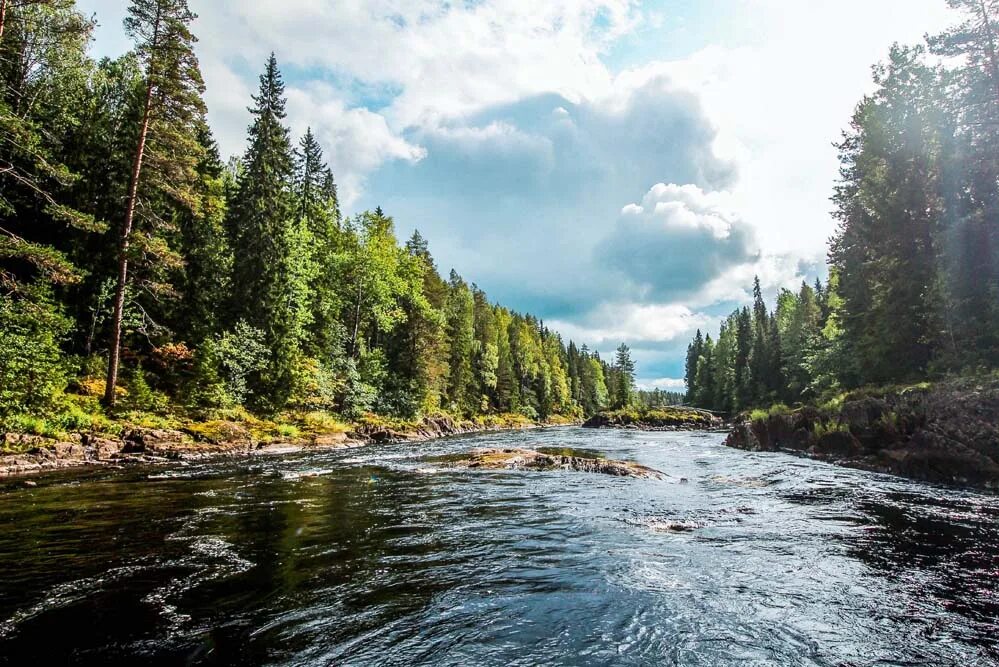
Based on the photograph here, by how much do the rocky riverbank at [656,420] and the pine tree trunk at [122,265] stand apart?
196 ft

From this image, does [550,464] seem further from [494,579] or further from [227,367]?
[227,367]

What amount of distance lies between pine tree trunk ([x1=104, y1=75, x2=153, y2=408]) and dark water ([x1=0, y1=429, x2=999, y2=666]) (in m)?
12.7

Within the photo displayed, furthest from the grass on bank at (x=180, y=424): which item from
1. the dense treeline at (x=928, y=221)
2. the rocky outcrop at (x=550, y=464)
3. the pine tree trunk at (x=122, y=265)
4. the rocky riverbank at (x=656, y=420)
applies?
the rocky riverbank at (x=656, y=420)

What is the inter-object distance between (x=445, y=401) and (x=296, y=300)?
32025 millimetres

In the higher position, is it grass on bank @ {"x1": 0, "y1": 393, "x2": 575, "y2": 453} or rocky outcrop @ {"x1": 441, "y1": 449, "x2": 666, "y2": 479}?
grass on bank @ {"x1": 0, "y1": 393, "x2": 575, "y2": 453}

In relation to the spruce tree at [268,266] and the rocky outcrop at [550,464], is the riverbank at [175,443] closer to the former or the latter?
the spruce tree at [268,266]

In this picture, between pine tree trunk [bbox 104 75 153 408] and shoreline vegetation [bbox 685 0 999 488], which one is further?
pine tree trunk [bbox 104 75 153 408]

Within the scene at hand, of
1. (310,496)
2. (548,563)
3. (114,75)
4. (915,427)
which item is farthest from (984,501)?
(114,75)

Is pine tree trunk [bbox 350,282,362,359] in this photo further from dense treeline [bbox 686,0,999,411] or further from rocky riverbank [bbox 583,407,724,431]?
rocky riverbank [bbox 583,407,724,431]

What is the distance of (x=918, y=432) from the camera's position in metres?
15.3

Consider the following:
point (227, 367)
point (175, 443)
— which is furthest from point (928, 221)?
point (227, 367)

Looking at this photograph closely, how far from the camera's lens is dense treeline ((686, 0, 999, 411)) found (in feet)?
68.9

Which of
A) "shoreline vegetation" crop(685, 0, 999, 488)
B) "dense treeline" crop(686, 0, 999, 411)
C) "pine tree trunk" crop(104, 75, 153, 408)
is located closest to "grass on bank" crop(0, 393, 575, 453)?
"pine tree trunk" crop(104, 75, 153, 408)

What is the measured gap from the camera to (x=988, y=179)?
21.5 meters
